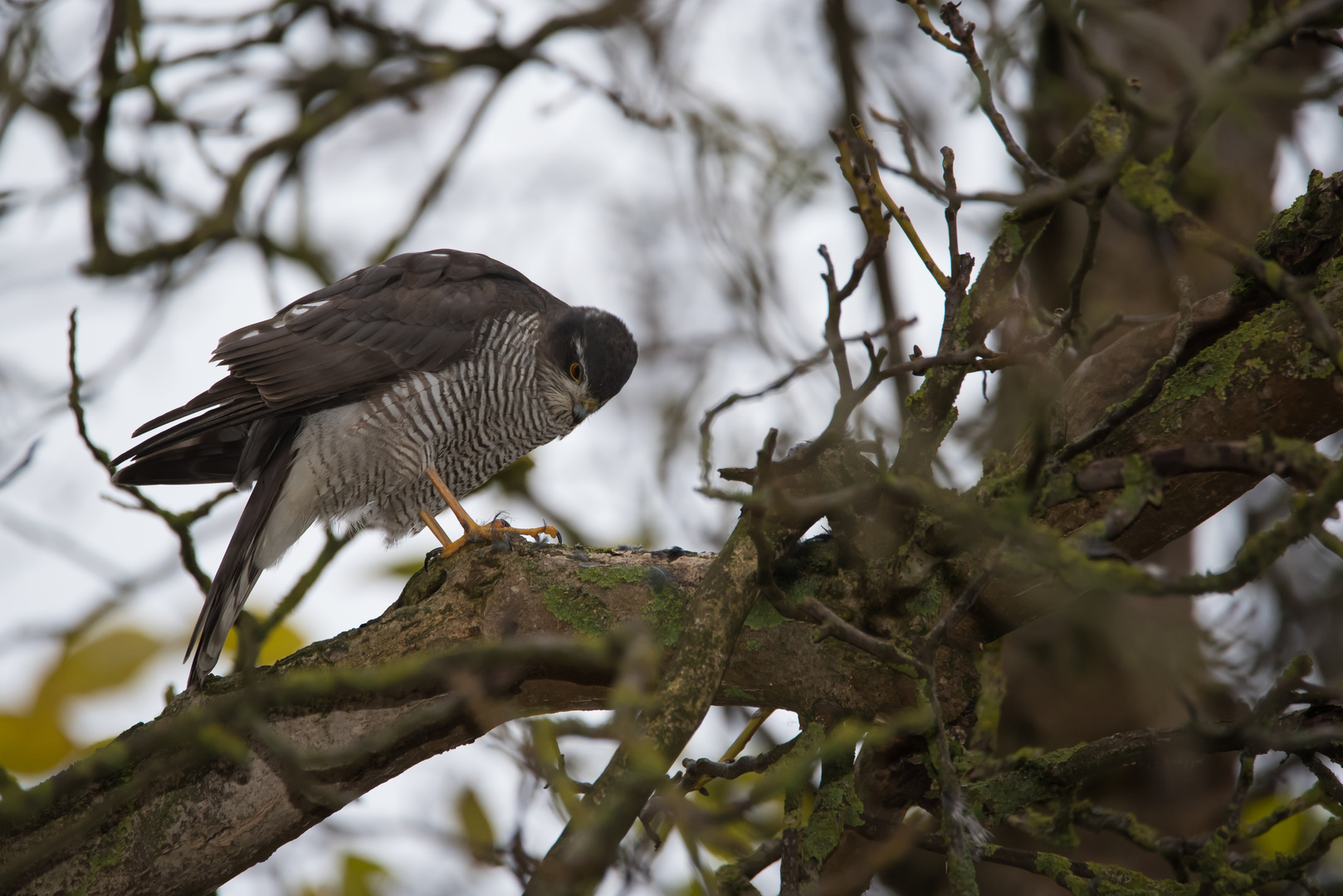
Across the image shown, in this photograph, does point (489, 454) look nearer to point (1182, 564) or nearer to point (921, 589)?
point (921, 589)

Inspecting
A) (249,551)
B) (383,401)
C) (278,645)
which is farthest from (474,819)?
(383,401)

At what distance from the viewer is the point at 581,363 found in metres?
4.74

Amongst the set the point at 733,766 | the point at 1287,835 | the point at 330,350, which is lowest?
the point at 1287,835

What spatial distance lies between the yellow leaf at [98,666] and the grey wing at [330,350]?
2.59 feet

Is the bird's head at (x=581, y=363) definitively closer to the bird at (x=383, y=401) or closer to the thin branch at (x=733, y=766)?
the bird at (x=383, y=401)

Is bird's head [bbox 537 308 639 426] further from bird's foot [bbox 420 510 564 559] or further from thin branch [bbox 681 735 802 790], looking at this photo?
thin branch [bbox 681 735 802 790]

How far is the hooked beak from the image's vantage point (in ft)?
15.8

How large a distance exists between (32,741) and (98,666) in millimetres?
296

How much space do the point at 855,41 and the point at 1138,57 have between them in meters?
1.46

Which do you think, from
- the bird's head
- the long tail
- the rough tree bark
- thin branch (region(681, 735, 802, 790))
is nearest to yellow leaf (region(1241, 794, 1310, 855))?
the rough tree bark

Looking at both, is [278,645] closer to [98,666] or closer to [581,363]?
[98,666]

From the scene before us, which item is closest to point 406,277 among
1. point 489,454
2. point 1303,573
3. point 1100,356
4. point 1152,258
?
point 489,454

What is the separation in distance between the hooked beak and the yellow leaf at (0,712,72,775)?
238 centimetres

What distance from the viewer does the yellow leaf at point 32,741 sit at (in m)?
3.32
